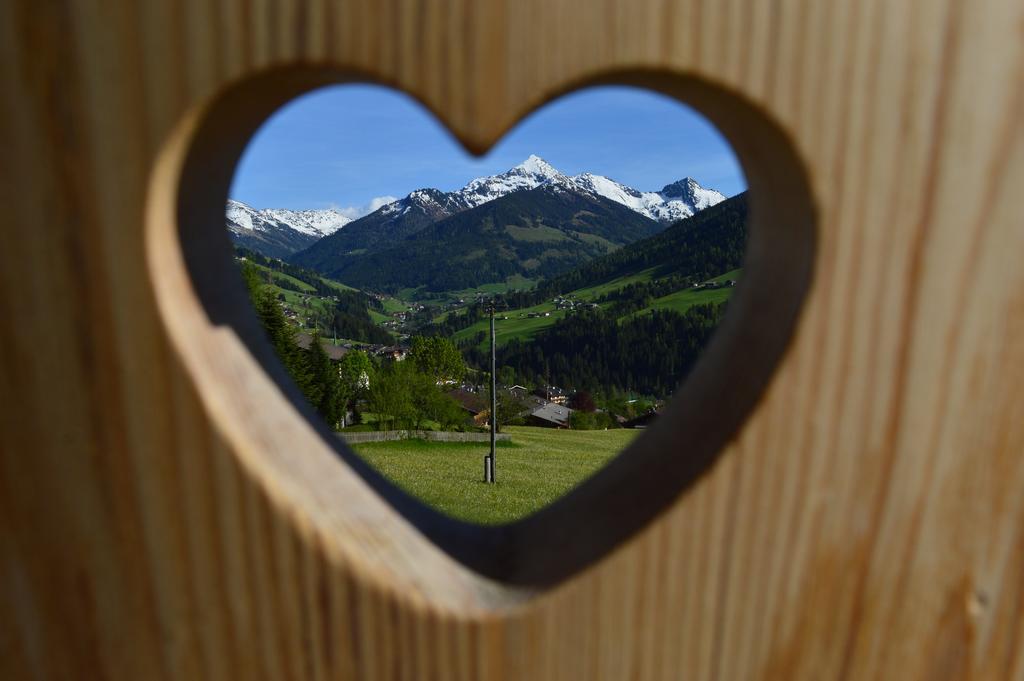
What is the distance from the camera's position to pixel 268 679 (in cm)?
90

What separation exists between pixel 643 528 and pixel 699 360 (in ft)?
0.99

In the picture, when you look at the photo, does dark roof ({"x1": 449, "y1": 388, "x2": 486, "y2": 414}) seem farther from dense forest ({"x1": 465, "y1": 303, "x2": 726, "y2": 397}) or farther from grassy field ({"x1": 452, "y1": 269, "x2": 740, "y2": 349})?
grassy field ({"x1": 452, "y1": 269, "x2": 740, "y2": 349})

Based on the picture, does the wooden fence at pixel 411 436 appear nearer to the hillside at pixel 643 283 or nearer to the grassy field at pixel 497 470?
the grassy field at pixel 497 470

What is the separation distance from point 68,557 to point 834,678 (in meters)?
1.06

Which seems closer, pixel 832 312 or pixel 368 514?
pixel 832 312

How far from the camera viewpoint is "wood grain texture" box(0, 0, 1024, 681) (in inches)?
31.3

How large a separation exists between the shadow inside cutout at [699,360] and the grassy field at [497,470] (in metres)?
3.44

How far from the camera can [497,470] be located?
77.9 ft

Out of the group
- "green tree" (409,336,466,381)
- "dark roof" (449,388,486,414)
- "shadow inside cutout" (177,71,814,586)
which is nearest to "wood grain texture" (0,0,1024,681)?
"shadow inside cutout" (177,71,814,586)

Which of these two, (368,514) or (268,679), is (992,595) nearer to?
(368,514)

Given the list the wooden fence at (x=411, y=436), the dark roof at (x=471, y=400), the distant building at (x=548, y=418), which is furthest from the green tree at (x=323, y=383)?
the distant building at (x=548, y=418)

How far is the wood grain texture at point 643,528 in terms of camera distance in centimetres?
80

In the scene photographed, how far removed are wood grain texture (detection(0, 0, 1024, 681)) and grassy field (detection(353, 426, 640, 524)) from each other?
139 inches

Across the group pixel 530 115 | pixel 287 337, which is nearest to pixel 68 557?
pixel 530 115
